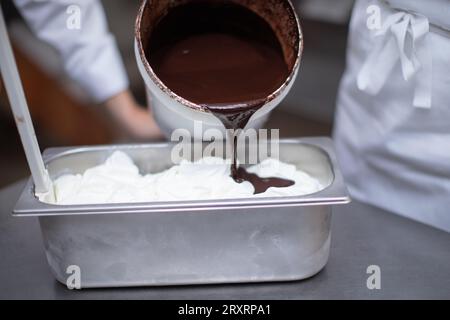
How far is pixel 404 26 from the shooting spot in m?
1.27

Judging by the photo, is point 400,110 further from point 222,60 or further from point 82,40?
point 82,40

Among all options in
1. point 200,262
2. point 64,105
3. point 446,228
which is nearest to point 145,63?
point 200,262

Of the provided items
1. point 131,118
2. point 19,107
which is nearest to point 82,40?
point 131,118

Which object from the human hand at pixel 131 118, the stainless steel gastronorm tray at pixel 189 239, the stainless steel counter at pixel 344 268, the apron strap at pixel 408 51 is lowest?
the stainless steel counter at pixel 344 268

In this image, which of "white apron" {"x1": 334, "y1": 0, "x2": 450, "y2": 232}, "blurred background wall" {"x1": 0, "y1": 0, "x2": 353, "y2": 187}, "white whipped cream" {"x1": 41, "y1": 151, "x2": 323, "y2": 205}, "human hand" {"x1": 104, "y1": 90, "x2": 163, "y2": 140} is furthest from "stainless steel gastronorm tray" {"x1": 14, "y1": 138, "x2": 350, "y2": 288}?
"blurred background wall" {"x1": 0, "y1": 0, "x2": 353, "y2": 187}

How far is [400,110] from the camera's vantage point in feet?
4.56

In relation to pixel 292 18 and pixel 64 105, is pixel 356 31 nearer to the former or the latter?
pixel 292 18

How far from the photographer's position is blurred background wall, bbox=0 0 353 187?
9.26ft

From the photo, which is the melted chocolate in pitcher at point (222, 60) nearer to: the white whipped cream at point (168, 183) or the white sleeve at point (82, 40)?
the white whipped cream at point (168, 183)

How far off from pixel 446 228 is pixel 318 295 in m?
0.44

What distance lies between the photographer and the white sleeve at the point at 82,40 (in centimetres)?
173

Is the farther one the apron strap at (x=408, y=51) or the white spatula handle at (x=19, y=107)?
the apron strap at (x=408, y=51)

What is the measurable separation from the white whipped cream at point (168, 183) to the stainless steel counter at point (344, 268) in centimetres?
16

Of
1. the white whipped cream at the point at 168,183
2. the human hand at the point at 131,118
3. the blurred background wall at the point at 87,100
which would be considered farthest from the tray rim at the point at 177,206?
the blurred background wall at the point at 87,100
